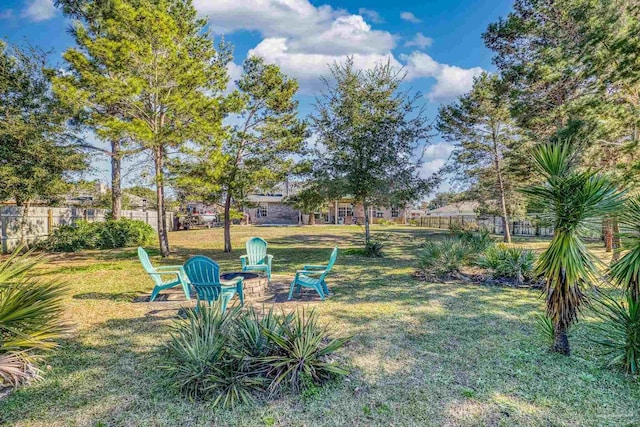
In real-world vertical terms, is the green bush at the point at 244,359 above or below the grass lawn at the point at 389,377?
above

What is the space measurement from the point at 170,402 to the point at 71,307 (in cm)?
470

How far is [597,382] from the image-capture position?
3.49 meters

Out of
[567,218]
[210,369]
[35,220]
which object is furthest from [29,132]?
[567,218]

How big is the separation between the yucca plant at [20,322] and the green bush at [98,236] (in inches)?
495

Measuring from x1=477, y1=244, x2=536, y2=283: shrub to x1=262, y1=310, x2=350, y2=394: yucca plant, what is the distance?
6700 mm

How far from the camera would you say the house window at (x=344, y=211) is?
41.1 m

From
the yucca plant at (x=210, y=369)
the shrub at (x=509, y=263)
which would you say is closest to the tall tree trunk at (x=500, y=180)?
the shrub at (x=509, y=263)


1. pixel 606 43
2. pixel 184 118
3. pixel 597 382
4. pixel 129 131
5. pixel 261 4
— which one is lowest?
pixel 597 382

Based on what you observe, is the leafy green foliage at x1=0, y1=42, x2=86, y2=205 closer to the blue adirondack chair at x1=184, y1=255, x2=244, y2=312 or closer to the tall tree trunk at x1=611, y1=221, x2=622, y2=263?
the blue adirondack chair at x1=184, y1=255, x2=244, y2=312

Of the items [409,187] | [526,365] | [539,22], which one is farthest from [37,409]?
[539,22]

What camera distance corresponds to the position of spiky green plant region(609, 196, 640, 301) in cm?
394

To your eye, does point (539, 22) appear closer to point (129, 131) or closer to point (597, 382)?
point (597, 382)

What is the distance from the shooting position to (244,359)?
3.41m

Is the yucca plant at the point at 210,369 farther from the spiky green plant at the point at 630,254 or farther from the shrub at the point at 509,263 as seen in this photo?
the shrub at the point at 509,263
